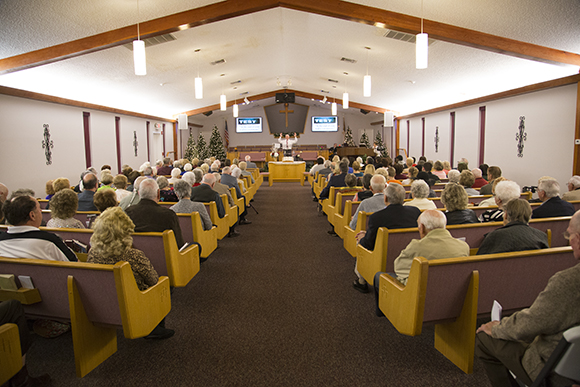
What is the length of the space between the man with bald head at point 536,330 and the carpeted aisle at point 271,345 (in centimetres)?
51

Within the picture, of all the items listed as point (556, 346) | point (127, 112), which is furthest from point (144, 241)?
point (127, 112)

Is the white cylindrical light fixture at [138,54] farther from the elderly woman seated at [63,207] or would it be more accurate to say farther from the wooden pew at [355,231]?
the wooden pew at [355,231]

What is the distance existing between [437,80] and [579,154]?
3.93m

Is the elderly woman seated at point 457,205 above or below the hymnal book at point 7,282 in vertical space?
above

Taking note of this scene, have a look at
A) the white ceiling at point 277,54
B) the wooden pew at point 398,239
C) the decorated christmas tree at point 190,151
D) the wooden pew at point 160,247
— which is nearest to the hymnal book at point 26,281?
the wooden pew at point 160,247

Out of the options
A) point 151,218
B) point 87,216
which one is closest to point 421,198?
point 151,218

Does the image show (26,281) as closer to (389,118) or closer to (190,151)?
(389,118)

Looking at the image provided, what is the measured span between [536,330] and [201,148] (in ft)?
58.9

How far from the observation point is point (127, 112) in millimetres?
11336

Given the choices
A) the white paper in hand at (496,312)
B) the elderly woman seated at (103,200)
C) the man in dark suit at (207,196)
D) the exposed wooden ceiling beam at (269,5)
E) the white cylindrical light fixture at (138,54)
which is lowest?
the white paper in hand at (496,312)

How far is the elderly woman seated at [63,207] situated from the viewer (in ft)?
9.09

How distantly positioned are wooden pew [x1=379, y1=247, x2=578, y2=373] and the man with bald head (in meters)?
0.32

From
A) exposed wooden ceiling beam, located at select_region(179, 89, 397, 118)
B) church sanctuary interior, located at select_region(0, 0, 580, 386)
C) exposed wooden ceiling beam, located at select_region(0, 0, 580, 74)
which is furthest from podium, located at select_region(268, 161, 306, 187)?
exposed wooden ceiling beam, located at select_region(0, 0, 580, 74)

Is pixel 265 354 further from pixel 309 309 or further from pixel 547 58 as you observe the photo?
pixel 547 58
